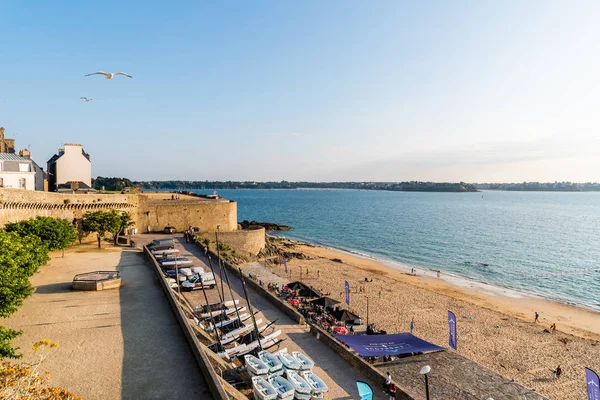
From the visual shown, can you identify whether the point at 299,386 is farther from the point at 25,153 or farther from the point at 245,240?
the point at 25,153

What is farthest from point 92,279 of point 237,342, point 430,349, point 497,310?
point 497,310

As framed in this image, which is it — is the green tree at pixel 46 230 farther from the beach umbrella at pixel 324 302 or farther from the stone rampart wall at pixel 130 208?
the beach umbrella at pixel 324 302

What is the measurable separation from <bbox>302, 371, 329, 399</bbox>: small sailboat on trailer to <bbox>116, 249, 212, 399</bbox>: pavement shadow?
3.25 metres

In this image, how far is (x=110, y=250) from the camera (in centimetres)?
2984

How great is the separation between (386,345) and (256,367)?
7455 millimetres

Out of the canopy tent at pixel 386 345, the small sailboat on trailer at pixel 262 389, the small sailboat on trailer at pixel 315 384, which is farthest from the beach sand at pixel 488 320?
the small sailboat on trailer at pixel 262 389

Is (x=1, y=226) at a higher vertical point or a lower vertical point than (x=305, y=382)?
higher

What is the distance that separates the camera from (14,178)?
31859 mm

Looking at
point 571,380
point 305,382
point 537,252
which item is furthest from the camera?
point 537,252

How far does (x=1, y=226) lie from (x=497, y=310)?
39559 mm

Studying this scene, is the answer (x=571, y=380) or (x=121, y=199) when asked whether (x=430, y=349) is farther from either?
(x=121, y=199)

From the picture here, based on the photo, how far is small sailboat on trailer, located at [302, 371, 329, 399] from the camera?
35.5 ft

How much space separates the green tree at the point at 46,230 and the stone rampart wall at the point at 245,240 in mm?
17672

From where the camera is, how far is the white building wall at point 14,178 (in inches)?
1230
